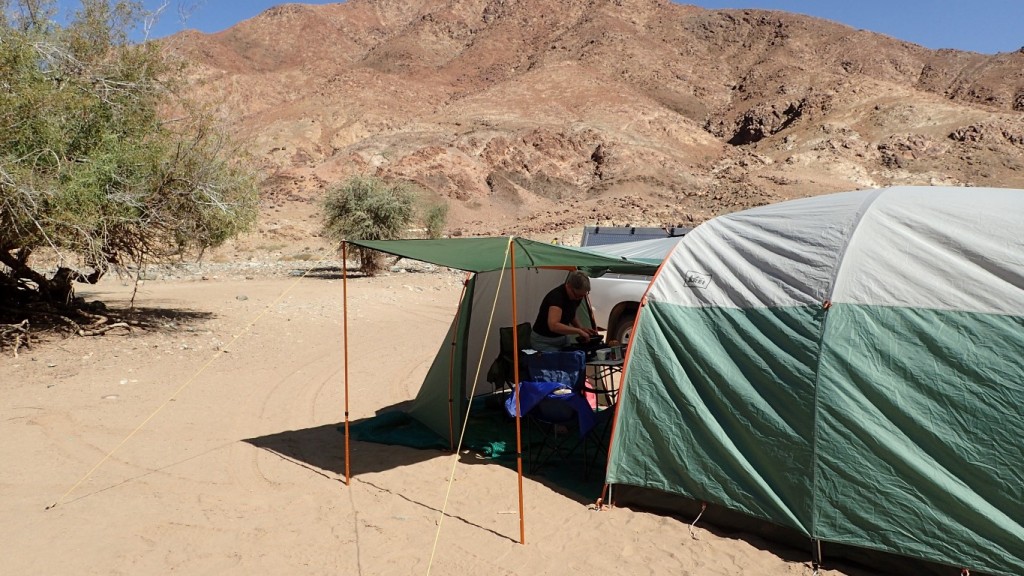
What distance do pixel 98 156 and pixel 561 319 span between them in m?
7.72

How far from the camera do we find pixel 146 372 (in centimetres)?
993

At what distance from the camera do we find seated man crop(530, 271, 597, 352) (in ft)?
22.5

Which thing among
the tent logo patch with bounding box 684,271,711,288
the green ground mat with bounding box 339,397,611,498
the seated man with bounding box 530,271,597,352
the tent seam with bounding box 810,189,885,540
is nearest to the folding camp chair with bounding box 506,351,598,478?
the green ground mat with bounding box 339,397,611,498

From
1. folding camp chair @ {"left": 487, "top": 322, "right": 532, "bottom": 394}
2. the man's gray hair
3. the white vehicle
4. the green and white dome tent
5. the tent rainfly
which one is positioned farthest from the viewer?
the white vehicle

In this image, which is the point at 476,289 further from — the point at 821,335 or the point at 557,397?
the point at 821,335

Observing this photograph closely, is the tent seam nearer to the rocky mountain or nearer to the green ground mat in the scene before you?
the green ground mat

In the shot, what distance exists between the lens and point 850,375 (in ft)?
14.9

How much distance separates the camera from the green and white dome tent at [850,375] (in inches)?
165

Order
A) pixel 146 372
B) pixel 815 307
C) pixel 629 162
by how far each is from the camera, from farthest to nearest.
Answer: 1. pixel 629 162
2. pixel 146 372
3. pixel 815 307

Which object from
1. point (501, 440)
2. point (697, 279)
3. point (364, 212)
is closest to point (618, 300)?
point (501, 440)

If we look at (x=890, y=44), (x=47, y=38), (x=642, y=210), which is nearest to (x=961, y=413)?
(x=47, y=38)

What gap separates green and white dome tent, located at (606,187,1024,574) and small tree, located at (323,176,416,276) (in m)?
20.5

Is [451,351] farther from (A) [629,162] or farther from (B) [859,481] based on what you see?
(A) [629,162]

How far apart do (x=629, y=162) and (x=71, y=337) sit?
4368 cm
